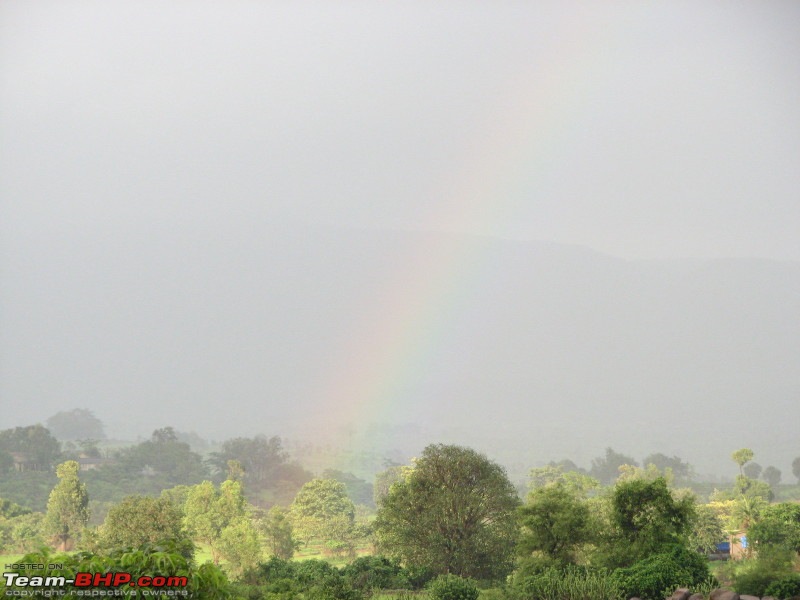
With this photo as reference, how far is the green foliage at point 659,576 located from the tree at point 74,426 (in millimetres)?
188093

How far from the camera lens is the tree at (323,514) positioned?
65312 mm

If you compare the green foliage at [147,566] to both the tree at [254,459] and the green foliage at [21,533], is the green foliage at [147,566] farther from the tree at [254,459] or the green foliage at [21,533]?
the tree at [254,459]

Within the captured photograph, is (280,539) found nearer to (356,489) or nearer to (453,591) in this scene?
(453,591)

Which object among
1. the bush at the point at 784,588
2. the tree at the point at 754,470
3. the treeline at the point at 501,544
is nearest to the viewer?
the bush at the point at 784,588

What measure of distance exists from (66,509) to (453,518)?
133 feet

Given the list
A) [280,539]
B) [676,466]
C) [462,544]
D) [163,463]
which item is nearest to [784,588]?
[462,544]

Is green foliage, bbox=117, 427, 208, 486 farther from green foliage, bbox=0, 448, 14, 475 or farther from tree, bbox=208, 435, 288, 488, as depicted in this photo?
green foliage, bbox=0, 448, 14, 475

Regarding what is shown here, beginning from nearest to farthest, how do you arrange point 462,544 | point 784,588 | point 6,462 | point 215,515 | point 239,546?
point 784,588, point 462,544, point 239,546, point 215,515, point 6,462

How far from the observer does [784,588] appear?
21.3 m

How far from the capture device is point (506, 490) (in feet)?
107

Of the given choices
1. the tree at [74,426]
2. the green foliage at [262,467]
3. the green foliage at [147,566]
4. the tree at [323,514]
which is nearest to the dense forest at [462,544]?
the green foliage at [147,566]

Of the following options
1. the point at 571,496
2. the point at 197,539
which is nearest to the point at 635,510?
the point at 571,496

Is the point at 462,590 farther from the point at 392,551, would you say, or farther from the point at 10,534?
the point at 10,534

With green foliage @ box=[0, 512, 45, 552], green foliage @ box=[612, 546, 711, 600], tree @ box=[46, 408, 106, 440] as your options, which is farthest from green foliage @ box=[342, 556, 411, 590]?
tree @ box=[46, 408, 106, 440]
